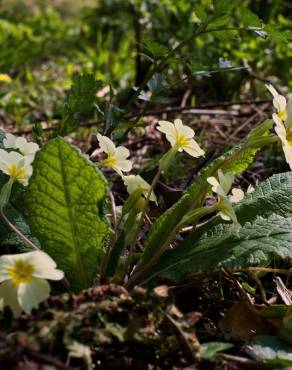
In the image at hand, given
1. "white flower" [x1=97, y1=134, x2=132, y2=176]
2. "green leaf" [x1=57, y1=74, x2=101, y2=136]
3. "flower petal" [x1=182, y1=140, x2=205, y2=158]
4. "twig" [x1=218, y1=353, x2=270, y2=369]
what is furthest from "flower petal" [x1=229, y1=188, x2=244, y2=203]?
"green leaf" [x1=57, y1=74, x2=101, y2=136]

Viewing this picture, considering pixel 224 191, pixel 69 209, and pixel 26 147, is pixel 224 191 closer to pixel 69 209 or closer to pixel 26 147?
pixel 69 209

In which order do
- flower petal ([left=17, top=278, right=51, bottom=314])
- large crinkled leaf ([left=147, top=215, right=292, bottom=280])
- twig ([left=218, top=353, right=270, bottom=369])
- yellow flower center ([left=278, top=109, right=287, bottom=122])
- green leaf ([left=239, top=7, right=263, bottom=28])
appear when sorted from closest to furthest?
flower petal ([left=17, top=278, right=51, bottom=314]) < twig ([left=218, top=353, right=270, bottom=369]) < large crinkled leaf ([left=147, top=215, right=292, bottom=280]) < yellow flower center ([left=278, top=109, right=287, bottom=122]) < green leaf ([left=239, top=7, right=263, bottom=28])

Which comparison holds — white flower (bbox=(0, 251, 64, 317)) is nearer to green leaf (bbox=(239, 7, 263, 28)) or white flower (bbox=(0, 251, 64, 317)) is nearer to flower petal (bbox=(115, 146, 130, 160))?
flower petal (bbox=(115, 146, 130, 160))

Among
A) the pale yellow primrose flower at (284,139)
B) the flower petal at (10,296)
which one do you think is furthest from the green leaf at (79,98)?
the flower petal at (10,296)

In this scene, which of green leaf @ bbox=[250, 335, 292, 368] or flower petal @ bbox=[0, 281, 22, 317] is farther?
green leaf @ bbox=[250, 335, 292, 368]

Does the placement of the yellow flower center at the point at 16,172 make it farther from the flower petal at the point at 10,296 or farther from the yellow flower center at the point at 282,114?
the yellow flower center at the point at 282,114

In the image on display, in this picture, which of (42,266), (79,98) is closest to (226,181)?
(42,266)

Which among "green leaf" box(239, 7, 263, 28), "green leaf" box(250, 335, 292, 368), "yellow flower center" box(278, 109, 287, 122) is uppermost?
"green leaf" box(239, 7, 263, 28)
